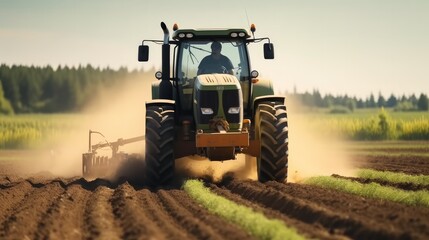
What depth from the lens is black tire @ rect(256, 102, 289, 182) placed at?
52.7 feet

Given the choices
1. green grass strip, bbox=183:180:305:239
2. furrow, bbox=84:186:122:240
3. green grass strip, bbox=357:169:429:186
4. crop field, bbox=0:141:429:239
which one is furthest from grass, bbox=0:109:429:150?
furrow, bbox=84:186:122:240

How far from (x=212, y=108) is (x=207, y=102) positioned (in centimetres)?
16

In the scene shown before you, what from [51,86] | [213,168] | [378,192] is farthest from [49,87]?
[378,192]

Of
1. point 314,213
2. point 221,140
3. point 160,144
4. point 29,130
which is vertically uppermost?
point 221,140

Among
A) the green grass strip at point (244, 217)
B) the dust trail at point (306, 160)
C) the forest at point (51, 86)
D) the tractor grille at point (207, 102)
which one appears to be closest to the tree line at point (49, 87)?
the forest at point (51, 86)

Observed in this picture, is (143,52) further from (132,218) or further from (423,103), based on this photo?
(423,103)

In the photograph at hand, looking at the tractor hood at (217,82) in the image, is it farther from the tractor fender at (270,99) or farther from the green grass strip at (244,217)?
the green grass strip at (244,217)

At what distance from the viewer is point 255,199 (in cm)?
1349

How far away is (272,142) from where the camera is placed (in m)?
16.1

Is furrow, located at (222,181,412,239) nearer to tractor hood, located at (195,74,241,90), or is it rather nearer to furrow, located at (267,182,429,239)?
furrow, located at (267,182,429,239)

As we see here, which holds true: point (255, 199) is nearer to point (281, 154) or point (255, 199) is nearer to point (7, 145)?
point (281, 154)

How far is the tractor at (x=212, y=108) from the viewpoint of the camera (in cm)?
1605

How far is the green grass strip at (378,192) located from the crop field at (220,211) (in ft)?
0.05

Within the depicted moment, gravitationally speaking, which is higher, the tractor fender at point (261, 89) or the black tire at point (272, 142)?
the tractor fender at point (261, 89)
